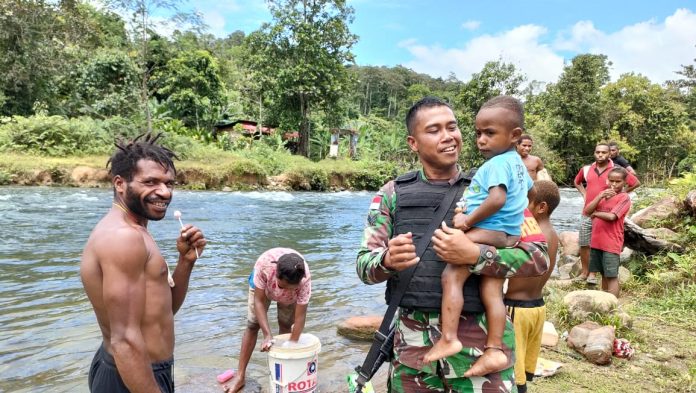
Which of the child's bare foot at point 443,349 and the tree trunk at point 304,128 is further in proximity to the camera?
the tree trunk at point 304,128

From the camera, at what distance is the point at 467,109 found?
86.2 feet

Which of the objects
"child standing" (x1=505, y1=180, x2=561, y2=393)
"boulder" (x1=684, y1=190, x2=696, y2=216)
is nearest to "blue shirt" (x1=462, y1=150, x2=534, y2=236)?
"child standing" (x1=505, y1=180, x2=561, y2=393)

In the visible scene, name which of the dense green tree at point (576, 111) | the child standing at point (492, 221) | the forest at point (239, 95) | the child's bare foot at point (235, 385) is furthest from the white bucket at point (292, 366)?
the dense green tree at point (576, 111)

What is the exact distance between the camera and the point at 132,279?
2191mm

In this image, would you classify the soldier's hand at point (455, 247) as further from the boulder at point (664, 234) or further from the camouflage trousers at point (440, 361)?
the boulder at point (664, 234)

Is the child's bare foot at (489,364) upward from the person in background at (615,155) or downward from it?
downward

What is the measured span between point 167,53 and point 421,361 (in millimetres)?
32032

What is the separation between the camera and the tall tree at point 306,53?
28.1m

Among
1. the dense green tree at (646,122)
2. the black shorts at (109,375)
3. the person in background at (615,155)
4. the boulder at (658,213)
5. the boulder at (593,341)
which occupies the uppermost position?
the dense green tree at (646,122)

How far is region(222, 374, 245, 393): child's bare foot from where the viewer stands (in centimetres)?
430

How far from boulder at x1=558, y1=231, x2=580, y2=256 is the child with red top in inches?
134

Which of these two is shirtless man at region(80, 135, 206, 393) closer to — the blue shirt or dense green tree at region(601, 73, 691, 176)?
the blue shirt

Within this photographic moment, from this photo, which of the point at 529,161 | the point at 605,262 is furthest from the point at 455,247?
the point at 605,262

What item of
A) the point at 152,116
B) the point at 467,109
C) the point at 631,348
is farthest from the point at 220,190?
the point at 631,348
